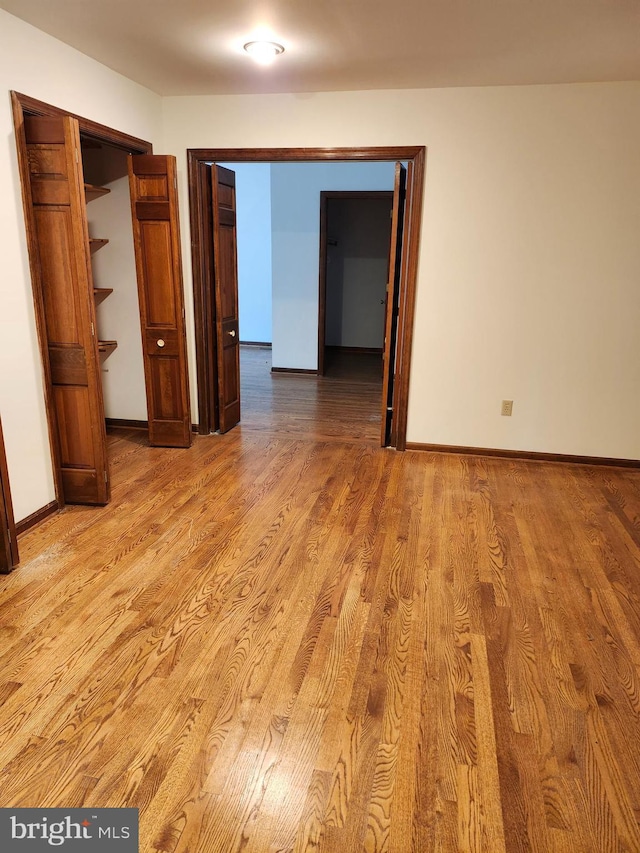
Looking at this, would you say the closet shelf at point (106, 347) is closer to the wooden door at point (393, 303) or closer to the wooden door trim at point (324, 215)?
the wooden door at point (393, 303)

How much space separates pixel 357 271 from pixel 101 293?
4.97 meters

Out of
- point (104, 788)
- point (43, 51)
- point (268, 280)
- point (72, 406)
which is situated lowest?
point (104, 788)

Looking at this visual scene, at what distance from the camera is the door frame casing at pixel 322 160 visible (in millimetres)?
3924

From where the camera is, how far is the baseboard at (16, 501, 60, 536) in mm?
2984

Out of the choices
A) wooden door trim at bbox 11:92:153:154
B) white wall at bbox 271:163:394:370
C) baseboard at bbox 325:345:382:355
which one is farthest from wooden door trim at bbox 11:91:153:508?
baseboard at bbox 325:345:382:355

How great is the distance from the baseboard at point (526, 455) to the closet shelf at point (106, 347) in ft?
8.14

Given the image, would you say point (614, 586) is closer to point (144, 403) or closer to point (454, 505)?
point (454, 505)

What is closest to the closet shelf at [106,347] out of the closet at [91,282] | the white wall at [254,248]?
the closet at [91,282]

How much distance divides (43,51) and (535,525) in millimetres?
3581

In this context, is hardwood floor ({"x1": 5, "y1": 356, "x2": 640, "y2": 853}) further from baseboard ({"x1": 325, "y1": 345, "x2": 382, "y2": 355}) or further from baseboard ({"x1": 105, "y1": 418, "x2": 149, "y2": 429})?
baseboard ({"x1": 325, "y1": 345, "x2": 382, "y2": 355})

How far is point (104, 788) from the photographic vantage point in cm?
158

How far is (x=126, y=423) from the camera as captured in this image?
15.9 ft

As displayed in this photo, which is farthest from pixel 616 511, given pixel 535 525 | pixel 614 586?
pixel 614 586

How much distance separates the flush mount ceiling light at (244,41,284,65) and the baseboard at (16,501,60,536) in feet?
8.83
